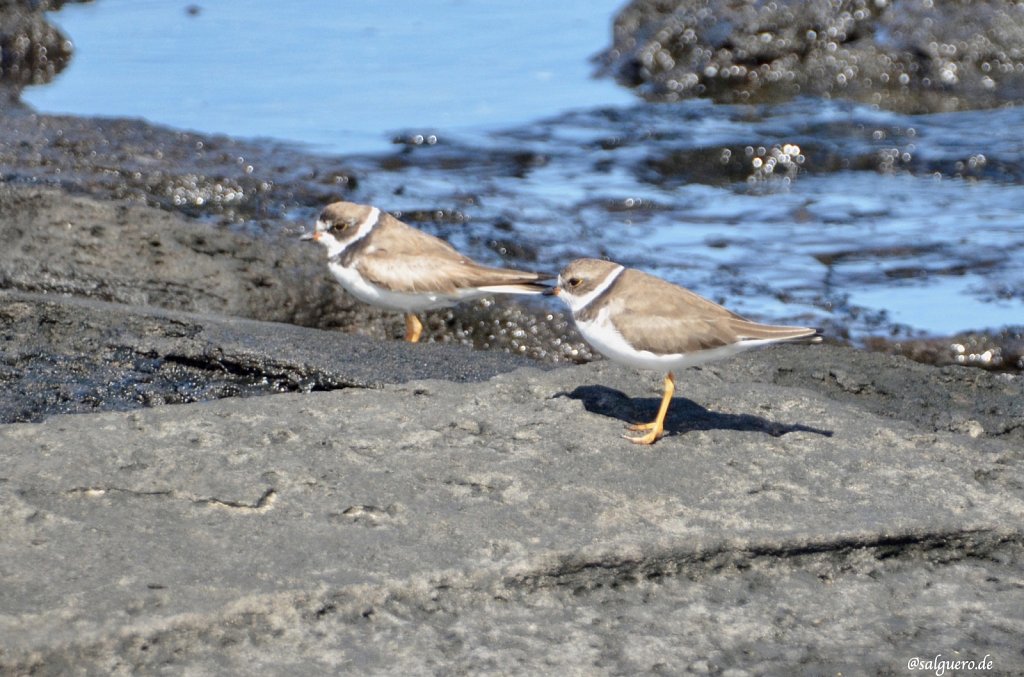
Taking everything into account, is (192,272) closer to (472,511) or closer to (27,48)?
(472,511)

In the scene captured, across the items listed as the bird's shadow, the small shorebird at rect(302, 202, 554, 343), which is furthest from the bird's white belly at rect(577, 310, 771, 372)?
the small shorebird at rect(302, 202, 554, 343)

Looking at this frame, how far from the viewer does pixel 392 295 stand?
681 cm

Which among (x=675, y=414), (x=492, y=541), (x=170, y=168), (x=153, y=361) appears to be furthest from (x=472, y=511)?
(x=170, y=168)

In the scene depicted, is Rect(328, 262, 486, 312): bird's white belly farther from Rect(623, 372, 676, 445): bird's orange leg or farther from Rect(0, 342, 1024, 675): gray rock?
Rect(623, 372, 676, 445): bird's orange leg

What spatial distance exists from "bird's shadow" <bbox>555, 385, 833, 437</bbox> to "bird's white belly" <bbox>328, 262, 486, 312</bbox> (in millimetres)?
1821

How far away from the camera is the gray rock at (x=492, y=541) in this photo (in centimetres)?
332

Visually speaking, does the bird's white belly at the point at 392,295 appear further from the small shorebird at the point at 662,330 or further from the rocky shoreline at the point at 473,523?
the small shorebird at the point at 662,330

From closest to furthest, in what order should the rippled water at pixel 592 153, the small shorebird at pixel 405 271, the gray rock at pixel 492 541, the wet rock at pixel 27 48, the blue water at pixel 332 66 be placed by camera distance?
the gray rock at pixel 492 541, the small shorebird at pixel 405 271, the rippled water at pixel 592 153, the blue water at pixel 332 66, the wet rock at pixel 27 48

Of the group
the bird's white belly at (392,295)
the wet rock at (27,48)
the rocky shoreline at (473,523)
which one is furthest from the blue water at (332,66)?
the rocky shoreline at (473,523)

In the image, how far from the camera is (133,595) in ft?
10.9

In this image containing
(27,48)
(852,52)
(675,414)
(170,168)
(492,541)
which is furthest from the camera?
(27,48)

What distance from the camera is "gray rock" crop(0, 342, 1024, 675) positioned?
10.9ft

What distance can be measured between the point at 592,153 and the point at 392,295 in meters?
5.90

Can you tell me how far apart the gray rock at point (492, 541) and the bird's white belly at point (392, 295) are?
1.99 metres
